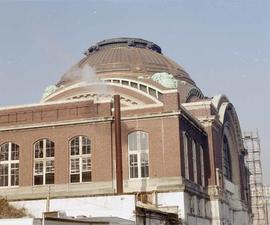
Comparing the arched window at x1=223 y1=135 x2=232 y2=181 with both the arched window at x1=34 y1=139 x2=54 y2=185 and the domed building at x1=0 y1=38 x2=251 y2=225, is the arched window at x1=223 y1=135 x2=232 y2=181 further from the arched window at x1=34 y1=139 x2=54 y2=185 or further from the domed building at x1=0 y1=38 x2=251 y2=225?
the arched window at x1=34 y1=139 x2=54 y2=185

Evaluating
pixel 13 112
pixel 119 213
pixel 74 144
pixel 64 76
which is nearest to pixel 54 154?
pixel 74 144

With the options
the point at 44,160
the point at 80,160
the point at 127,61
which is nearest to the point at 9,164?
the point at 44,160

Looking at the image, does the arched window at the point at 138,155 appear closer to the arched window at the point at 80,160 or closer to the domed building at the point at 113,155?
the domed building at the point at 113,155

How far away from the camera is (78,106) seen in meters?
38.9

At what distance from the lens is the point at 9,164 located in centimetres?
3916

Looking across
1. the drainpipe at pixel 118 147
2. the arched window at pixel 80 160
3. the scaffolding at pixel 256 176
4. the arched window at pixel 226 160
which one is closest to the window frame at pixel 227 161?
the arched window at pixel 226 160

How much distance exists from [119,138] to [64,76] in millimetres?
23496

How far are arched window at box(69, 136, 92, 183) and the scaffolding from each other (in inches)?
1757

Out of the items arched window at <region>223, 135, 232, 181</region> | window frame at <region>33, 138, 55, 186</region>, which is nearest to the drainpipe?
window frame at <region>33, 138, 55, 186</region>

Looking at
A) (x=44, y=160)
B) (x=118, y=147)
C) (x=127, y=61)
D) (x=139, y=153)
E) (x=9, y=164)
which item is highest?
(x=127, y=61)

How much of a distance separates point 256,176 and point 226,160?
110ft

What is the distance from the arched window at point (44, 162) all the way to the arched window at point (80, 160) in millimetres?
1459

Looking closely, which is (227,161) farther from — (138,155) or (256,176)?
(256,176)

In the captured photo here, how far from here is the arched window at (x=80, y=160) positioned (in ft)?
124
